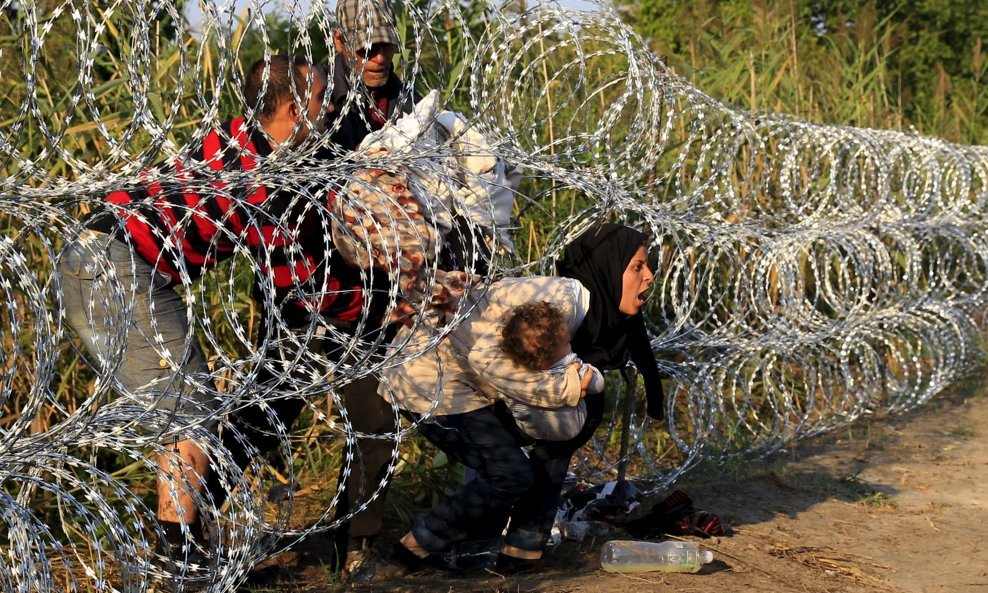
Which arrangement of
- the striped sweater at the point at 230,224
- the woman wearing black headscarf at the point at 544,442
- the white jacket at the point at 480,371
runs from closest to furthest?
the striped sweater at the point at 230,224
the white jacket at the point at 480,371
the woman wearing black headscarf at the point at 544,442

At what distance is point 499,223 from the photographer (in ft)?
15.9

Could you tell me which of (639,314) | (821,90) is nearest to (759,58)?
(821,90)

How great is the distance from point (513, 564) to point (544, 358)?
88 cm

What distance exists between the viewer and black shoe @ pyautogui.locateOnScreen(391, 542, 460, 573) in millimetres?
4656

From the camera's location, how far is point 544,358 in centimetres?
436

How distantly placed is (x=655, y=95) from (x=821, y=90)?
15.3 feet

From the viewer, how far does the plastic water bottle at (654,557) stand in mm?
4742

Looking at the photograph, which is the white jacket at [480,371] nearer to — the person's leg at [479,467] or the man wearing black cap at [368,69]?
the person's leg at [479,467]

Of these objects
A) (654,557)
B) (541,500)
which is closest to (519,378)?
(541,500)

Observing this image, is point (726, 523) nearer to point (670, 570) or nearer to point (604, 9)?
point (670, 570)

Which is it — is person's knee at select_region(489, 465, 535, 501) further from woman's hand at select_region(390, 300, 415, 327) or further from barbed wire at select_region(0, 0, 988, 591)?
woman's hand at select_region(390, 300, 415, 327)

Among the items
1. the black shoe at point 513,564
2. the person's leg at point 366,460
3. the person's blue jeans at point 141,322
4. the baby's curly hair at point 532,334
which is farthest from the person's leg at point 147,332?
the black shoe at point 513,564

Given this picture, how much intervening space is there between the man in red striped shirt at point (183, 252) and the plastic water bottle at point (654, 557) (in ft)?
5.02

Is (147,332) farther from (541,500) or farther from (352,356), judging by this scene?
(541,500)
